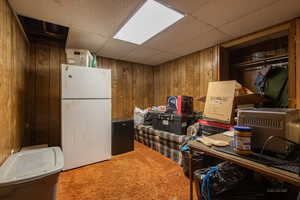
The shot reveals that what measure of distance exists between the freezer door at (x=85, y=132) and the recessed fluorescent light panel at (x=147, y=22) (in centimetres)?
117

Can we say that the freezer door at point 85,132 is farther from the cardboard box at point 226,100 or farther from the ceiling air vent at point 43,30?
the cardboard box at point 226,100

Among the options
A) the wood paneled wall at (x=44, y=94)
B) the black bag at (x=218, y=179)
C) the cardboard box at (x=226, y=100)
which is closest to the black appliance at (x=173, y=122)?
the cardboard box at (x=226, y=100)

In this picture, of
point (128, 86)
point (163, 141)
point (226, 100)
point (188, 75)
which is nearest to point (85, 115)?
point (163, 141)

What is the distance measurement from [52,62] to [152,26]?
2059 mm

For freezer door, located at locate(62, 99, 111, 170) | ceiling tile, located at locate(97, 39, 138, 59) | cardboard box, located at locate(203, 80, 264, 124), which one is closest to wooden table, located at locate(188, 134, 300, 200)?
cardboard box, located at locate(203, 80, 264, 124)

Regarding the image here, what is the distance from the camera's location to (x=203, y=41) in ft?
7.77

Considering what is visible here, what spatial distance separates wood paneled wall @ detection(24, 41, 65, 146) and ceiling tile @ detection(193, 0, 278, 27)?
263 centimetres

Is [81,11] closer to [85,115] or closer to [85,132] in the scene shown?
[85,115]

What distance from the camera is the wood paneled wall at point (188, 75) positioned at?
265cm

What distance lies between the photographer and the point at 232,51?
2713 mm

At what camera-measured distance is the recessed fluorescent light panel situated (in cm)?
154

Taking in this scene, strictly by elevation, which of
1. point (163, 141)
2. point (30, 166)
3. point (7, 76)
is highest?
point (7, 76)

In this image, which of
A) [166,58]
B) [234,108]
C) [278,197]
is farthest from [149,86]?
[278,197]

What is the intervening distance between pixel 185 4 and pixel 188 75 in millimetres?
1816
